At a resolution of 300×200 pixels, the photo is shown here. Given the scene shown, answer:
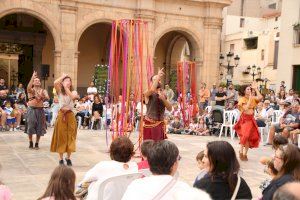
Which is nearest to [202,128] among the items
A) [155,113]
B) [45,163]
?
[155,113]

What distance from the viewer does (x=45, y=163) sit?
772cm

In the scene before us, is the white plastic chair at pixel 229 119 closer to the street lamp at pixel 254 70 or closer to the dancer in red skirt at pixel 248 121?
the dancer in red skirt at pixel 248 121

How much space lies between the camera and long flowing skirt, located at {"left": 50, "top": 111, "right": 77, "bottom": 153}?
747 cm

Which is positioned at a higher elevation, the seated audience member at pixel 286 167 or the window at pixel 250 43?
the window at pixel 250 43

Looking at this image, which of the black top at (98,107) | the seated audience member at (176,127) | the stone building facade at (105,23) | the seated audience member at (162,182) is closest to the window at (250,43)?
the stone building facade at (105,23)

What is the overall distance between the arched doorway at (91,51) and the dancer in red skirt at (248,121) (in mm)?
15689

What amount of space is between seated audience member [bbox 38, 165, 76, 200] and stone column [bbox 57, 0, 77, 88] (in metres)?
16.1

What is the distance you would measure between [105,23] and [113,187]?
1928cm

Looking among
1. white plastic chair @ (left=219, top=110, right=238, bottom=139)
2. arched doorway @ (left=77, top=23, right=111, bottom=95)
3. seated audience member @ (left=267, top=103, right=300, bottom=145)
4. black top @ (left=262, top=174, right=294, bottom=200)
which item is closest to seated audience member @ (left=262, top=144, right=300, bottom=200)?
black top @ (left=262, top=174, right=294, bottom=200)

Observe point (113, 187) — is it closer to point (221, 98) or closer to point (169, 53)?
point (221, 98)

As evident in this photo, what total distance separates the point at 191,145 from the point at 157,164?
28.1ft

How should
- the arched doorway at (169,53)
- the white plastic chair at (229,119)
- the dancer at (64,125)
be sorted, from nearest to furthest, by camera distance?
the dancer at (64,125) → the white plastic chair at (229,119) → the arched doorway at (169,53)

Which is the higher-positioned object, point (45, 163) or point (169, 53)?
point (169, 53)

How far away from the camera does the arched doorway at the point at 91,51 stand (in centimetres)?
2377
